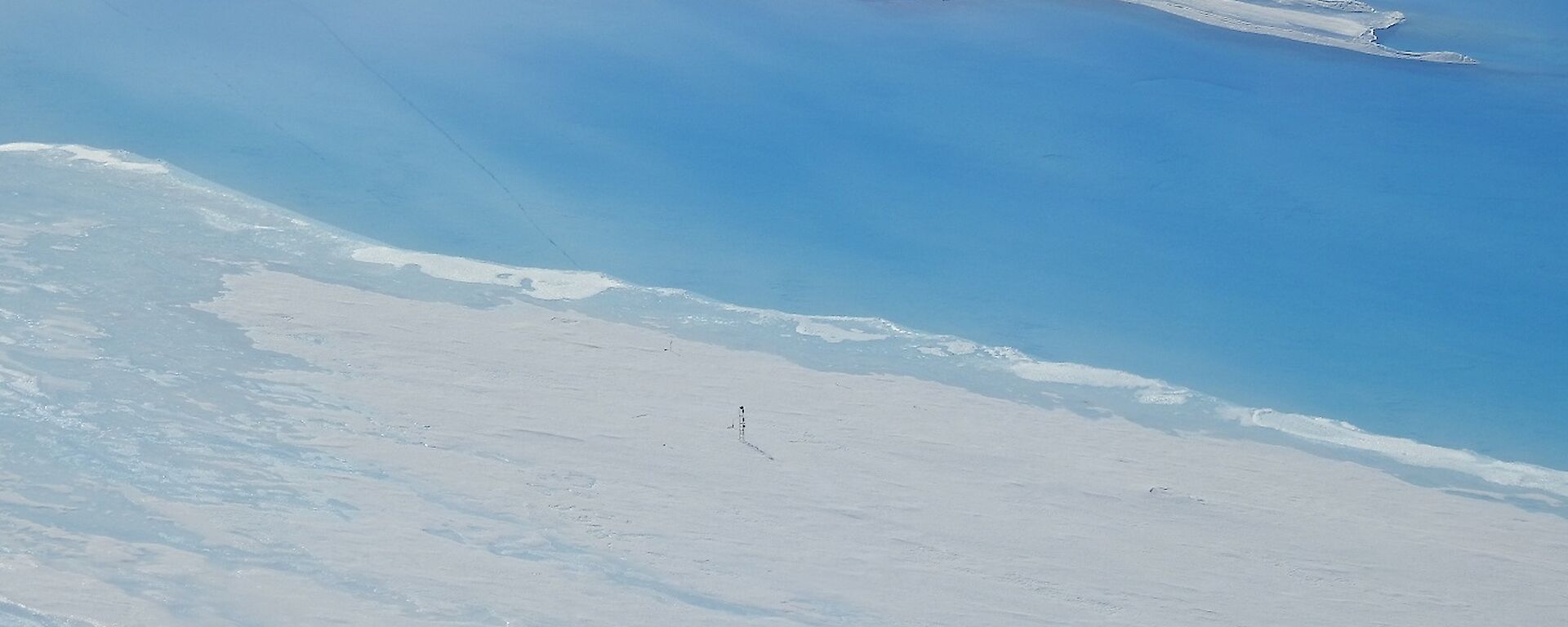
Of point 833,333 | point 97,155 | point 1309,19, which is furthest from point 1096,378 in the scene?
point 97,155

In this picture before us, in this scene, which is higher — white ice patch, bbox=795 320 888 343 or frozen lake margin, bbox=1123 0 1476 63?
frozen lake margin, bbox=1123 0 1476 63

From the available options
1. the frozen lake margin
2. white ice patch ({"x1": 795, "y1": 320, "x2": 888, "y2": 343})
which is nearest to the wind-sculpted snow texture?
white ice patch ({"x1": 795, "y1": 320, "x2": 888, "y2": 343})

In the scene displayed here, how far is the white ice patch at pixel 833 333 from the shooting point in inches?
157

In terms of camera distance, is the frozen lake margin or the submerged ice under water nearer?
the submerged ice under water

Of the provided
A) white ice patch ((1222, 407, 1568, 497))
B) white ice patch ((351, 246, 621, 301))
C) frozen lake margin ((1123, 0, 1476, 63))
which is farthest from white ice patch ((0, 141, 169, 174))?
frozen lake margin ((1123, 0, 1476, 63))

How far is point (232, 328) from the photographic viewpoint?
147 inches

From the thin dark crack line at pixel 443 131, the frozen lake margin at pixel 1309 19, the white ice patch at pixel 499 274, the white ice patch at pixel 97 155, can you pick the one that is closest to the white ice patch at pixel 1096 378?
the white ice patch at pixel 499 274

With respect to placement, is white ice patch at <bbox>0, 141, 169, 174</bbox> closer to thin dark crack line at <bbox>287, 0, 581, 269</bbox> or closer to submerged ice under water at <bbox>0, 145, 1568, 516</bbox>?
submerged ice under water at <bbox>0, 145, 1568, 516</bbox>

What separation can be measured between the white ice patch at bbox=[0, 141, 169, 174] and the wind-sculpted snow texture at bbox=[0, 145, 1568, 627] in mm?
324

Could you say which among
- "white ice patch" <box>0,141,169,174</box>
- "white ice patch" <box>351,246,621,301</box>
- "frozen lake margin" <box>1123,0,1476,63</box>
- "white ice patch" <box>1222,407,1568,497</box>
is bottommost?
"white ice patch" <box>1222,407,1568,497</box>

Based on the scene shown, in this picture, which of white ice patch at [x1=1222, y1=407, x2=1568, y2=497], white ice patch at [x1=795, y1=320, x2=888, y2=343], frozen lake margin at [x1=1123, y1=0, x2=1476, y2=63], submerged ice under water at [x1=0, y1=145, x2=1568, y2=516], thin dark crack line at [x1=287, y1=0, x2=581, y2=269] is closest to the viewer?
submerged ice under water at [x1=0, y1=145, x2=1568, y2=516]

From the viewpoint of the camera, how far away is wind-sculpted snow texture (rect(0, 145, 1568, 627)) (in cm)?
296

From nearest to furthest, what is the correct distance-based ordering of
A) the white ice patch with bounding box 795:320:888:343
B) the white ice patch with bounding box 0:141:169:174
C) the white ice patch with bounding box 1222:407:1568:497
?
the white ice patch with bounding box 1222:407:1568:497
the white ice patch with bounding box 795:320:888:343
the white ice patch with bounding box 0:141:169:174

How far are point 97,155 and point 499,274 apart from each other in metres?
1.50
